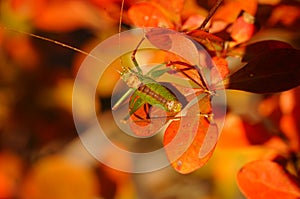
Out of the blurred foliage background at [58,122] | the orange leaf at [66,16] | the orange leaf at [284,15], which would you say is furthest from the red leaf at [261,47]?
the orange leaf at [66,16]

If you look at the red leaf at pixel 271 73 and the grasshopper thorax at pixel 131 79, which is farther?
the grasshopper thorax at pixel 131 79

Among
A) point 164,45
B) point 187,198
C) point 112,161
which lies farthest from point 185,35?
point 187,198

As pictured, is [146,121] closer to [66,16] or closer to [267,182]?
[267,182]

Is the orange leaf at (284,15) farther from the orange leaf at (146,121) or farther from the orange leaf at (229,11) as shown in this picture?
the orange leaf at (146,121)

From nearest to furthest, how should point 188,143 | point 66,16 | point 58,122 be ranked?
point 188,143 < point 66,16 < point 58,122

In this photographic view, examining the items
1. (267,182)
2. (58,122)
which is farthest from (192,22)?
(58,122)
